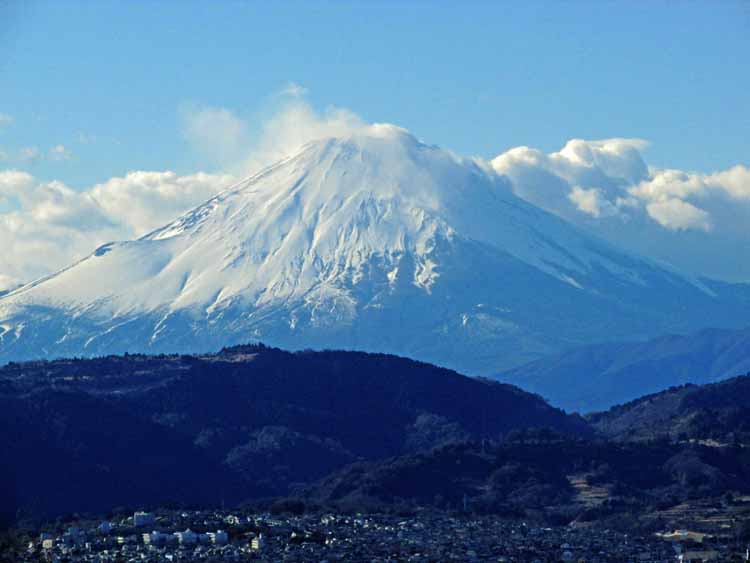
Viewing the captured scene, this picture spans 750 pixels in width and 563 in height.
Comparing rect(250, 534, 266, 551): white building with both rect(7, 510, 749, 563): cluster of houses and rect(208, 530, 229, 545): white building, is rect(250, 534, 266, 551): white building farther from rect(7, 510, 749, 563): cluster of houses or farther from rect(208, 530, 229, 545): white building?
rect(208, 530, 229, 545): white building

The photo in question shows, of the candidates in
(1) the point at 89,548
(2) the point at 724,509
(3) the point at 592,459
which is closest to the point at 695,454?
(3) the point at 592,459

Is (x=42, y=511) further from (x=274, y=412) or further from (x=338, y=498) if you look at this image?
(x=274, y=412)

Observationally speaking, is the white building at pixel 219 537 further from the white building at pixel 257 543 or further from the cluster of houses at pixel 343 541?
the white building at pixel 257 543

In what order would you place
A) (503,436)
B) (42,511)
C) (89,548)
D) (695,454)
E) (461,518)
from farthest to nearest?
(503,436)
(695,454)
(42,511)
(461,518)
(89,548)

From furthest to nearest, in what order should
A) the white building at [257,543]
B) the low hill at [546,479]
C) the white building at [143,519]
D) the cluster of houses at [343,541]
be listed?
the low hill at [546,479]
the white building at [143,519]
the white building at [257,543]
the cluster of houses at [343,541]

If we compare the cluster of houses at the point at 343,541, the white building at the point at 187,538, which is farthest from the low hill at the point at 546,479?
the white building at the point at 187,538

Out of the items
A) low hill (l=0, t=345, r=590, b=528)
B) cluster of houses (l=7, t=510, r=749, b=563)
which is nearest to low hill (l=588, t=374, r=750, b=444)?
low hill (l=0, t=345, r=590, b=528)

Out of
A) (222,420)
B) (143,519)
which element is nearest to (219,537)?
(143,519)
